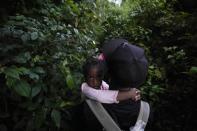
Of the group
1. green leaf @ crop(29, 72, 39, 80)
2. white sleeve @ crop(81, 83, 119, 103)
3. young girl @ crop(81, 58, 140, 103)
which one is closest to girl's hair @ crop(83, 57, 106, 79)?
young girl @ crop(81, 58, 140, 103)

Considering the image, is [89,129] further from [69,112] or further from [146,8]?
[146,8]

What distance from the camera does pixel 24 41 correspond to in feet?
9.47

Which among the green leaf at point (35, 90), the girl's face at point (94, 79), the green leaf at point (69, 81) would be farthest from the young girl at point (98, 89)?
the green leaf at point (35, 90)

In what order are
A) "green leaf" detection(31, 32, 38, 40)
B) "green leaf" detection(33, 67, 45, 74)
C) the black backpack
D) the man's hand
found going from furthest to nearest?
"green leaf" detection(31, 32, 38, 40), "green leaf" detection(33, 67, 45, 74), the man's hand, the black backpack

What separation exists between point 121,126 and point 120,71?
1.30 feet

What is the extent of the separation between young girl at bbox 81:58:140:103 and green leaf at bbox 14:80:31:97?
0.38 m

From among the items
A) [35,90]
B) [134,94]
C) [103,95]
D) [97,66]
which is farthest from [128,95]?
[35,90]

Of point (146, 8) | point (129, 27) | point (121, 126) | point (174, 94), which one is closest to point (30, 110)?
point (121, 126)

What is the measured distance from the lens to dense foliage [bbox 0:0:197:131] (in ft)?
9.11

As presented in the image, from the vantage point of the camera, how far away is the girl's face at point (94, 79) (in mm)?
2521

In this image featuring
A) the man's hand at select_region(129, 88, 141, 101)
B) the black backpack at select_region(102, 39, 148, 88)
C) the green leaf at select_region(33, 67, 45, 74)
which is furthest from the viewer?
the green leaf at select_region(33, 67, 45, 74)

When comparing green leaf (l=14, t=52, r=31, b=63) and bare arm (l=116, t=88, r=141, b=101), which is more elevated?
green leaf (l=14, t=52, r=31, b=63)

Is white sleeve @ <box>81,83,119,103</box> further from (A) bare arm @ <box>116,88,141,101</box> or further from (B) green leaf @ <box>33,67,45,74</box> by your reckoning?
(B) green leaf @ <box>33,67,45,74</box>

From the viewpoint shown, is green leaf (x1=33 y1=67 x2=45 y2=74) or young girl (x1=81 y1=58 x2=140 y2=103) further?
green leaf (x1=33 y1=67 x2=45 y2=74)
